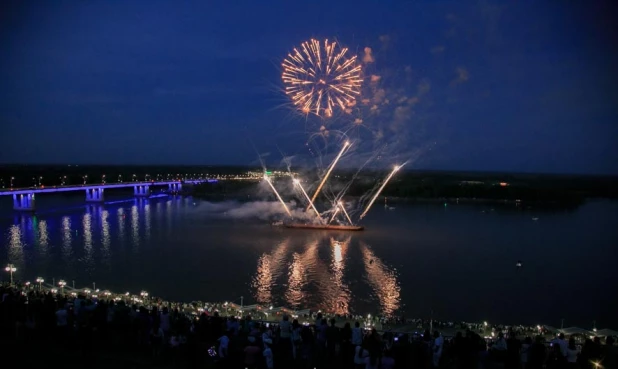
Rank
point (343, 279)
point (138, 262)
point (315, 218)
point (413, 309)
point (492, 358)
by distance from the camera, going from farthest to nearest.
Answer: point (315, 218) → point (138, 262) → point (343, 279) → point (413, 309) → point (492, 358)

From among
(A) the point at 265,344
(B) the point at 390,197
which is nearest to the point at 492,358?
(A) the point at 265,344

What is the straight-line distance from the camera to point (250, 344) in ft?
19.5

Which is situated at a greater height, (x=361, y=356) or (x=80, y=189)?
(x=80, y=189)

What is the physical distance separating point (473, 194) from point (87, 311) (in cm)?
6198

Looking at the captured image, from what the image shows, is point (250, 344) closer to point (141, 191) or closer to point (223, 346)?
point (223, 346)

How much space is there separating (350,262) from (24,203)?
3119cm

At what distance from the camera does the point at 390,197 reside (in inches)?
2514

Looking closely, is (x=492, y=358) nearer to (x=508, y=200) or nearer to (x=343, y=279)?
(x=343, y=279)

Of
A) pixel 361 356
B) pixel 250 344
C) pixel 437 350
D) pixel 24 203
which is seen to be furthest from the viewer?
pixel 24 203

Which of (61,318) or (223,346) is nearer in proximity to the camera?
(223,346)

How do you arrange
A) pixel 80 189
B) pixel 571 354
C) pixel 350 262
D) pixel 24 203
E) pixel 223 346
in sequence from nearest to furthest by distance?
pixel 223 346
pixel 571 354
pixel 350 262
pixel 24 203
pixel 80 189

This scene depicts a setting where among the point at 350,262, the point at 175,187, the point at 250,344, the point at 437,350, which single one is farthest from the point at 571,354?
the point at 175,187

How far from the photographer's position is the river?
17.0 m

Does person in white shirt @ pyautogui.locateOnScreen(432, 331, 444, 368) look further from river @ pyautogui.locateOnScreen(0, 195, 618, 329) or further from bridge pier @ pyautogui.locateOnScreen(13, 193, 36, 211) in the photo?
bridge pier @ pyautogui.locateOnScreen(13, 193, 36, 211)
